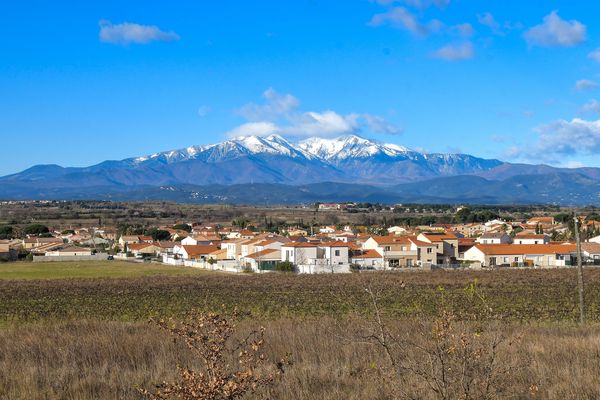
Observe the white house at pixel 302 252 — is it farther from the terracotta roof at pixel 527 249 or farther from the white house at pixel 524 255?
the terracotta roof at pixel 527 249

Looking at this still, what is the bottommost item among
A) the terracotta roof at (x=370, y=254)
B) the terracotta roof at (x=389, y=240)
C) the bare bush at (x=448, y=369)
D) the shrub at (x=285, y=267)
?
the shrub at (x=285, y=267)

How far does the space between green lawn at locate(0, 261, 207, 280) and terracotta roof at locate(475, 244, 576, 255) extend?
87.0ft

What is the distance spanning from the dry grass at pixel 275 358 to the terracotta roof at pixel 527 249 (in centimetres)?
5275

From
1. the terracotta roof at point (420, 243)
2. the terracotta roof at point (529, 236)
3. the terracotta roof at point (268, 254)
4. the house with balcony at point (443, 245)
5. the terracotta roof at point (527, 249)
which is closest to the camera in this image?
the terracotta roof at point (268, 254)

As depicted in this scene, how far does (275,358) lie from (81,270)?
4890 cm

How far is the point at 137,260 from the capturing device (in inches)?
2896

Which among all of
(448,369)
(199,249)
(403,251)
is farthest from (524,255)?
(448,369)

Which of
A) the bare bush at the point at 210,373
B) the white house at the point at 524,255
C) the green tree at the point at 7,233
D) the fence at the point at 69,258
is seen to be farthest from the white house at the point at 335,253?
the bare bush at the point at 210,373

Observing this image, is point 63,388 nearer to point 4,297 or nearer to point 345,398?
point 345,398

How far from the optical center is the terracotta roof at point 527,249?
65875mm

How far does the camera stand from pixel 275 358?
11844 mm

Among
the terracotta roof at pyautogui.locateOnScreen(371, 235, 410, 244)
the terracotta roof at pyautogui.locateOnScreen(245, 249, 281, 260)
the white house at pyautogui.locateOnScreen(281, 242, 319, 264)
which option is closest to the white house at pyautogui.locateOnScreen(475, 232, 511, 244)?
the terracotta roof at pyautogui.locateOnScreen(371, 235, 410, 244)

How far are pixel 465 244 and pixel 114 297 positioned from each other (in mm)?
47529

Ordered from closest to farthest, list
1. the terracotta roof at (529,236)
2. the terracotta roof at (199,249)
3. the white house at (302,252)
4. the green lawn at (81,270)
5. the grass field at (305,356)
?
1. the grass field at (305,356)
2. the green lawn at (81,270)
3. the white house at (302,252)
4. the terracotta roof at (199,249)
5. the terracotta roof at (529,236)
